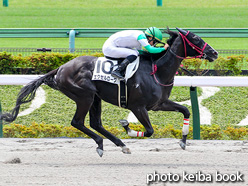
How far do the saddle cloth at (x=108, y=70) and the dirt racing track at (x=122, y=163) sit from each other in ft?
3.06

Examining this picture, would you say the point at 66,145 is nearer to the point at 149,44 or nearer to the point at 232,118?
the point at 149,44

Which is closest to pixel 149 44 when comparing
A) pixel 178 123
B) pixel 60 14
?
pixel 178 123

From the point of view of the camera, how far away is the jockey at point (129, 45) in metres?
5.98

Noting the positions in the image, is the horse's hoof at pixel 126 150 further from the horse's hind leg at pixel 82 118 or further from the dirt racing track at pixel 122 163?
the horse's hind leg at pixel 82 118

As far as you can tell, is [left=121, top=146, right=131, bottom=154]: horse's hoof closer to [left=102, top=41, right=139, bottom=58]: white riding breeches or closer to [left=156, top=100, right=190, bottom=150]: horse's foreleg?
[left=156, top=100, right=190, bottom=150]: horse's foreleg

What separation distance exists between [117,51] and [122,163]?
1.31 m

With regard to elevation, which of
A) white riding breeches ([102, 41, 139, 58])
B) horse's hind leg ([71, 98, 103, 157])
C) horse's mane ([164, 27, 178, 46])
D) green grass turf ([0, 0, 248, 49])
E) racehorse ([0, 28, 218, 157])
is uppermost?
green grass turf ([0, 0, 248, 49])

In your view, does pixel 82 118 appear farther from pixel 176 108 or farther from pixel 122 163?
pixel 176 108

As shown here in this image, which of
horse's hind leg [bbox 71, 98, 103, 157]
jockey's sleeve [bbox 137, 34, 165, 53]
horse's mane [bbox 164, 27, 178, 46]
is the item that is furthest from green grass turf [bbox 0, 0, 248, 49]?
horse's hind leg [bbox 71, 98, 103, 157]

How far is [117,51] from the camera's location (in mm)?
6109

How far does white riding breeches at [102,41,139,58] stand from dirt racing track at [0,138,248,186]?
1208 millimetres

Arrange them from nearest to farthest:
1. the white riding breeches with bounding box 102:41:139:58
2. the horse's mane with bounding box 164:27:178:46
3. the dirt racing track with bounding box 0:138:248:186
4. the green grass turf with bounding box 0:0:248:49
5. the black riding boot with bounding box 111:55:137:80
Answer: the dirt racing track with bounding box 0:138:248:186 → the black riding boot with bounding box 111:55:137:80 → the white riding breeches with bounding box 102:41:139:58 → the horse's mane with bounding box 164:27:178:46 → the green grass turf with bounding box 0:0:248:49

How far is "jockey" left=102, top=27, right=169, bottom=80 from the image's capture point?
5.98m

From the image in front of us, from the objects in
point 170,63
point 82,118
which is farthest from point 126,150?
point 170,63
